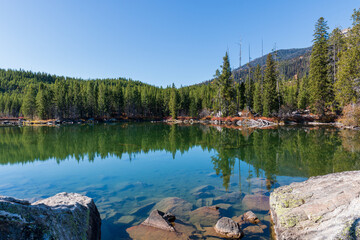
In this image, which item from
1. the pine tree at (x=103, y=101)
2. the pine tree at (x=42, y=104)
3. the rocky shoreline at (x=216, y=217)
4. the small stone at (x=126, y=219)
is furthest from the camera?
the pine tree at (x=103, y=101)

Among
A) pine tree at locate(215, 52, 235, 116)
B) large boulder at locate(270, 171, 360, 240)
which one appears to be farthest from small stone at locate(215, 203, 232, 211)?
pine tree at locate(215, 52, 235, 116)

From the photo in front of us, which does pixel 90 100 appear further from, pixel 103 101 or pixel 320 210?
pixel 320 210

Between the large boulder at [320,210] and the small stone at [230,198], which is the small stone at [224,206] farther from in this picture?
the large boulder at [320,210]

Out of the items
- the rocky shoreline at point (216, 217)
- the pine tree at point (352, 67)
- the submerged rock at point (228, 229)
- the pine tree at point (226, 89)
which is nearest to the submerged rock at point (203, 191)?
the rocky shoreline at point (216, 217)

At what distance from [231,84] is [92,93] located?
196 ft

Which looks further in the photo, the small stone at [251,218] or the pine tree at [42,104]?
the pine tree at [42,104]

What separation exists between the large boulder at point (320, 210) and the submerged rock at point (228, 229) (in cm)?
113

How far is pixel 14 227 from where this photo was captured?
313cm

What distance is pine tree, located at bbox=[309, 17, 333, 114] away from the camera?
40.3 meters

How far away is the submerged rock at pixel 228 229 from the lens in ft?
19.2

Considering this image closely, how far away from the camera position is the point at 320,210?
501cm

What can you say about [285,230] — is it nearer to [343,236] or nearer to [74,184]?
[343,236]

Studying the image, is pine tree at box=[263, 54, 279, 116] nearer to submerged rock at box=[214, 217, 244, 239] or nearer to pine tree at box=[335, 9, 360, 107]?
pine tree at box=[335, 9, 360, 107]

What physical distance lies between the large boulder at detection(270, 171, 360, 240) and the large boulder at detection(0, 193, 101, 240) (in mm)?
5545
